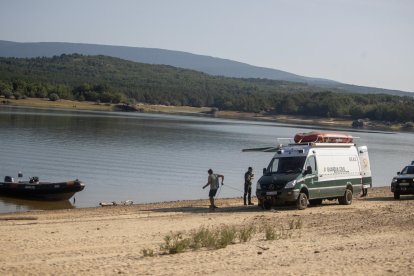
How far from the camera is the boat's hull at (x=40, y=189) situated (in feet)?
100

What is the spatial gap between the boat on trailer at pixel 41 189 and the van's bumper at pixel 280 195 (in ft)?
34.1

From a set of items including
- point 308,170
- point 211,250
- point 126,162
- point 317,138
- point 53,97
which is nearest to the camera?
point 211,250

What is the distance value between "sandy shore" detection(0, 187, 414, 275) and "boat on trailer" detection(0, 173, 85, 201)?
217 inches

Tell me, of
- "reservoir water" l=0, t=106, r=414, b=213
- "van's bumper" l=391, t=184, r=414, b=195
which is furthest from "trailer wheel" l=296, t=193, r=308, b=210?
"reservoir water" l=0, t=106, r=414, b=213

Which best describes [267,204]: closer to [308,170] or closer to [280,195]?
[280,195]

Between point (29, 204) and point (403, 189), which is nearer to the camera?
point (403, 189)

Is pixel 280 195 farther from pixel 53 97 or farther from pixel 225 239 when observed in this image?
pixel 53 97

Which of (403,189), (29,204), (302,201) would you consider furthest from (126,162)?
(302,201)

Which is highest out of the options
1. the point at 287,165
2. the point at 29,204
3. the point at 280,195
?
the point at 287,165

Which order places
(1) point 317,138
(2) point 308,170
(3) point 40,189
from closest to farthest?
(2) point 308,170
(1) point 317,138
(3) point 40,189

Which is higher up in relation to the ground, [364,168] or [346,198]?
[364,168]

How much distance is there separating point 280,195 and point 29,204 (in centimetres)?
1255

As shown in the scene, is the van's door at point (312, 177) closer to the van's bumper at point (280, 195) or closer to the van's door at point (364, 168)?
the van's bumper at point (280, 195)

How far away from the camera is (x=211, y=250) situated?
46.4 ft
